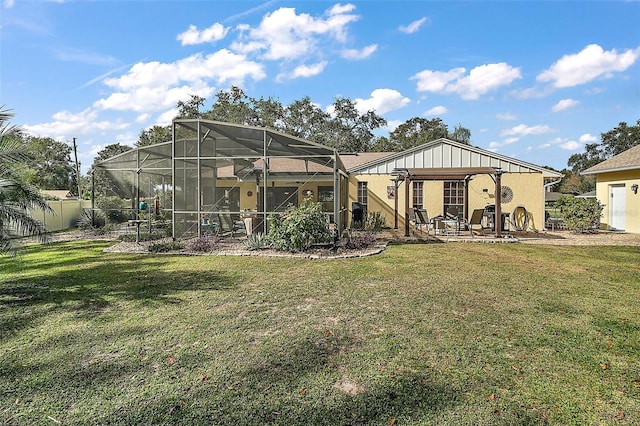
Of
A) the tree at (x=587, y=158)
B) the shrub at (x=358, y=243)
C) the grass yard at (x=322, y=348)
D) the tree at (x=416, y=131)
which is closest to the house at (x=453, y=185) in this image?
the shrub at (x=358, y=243)

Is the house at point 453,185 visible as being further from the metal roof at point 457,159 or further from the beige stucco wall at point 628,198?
the beige stucco wall at point 628,198

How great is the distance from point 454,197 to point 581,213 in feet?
15.5

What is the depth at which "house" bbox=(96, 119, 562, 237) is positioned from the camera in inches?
469

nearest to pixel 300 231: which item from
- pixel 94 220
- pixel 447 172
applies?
pixel 447 172

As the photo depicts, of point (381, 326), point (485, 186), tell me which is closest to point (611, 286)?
point (381, 326)

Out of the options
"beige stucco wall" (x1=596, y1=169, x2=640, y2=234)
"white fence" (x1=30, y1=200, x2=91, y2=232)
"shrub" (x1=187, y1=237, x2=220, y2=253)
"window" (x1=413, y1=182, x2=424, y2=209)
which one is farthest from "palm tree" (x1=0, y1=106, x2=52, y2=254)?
"beige stucco wall" (x1=596, y1=169, x2=640, y2=234)

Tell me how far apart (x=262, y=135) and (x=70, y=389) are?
30.3 ft

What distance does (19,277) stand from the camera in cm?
707

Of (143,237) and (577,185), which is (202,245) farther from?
(577,185)

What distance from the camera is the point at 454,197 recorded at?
16.2 m

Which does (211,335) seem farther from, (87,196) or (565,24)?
(87,196)

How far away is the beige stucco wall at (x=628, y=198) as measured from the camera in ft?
46.2

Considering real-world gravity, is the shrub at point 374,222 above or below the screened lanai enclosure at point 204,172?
below

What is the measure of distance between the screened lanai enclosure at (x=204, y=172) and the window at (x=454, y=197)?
4646mm
